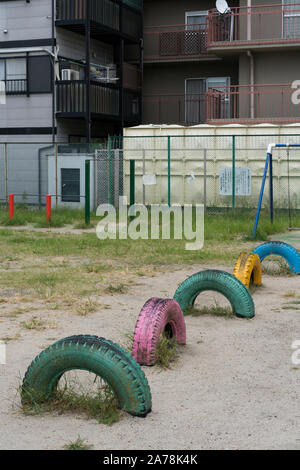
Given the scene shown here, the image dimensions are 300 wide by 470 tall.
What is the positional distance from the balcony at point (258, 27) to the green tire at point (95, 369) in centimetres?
2414

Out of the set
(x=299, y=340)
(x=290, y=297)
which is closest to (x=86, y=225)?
(x=290, y=297)

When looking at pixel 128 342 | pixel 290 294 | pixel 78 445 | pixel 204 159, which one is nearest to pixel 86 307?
pixel 128 342

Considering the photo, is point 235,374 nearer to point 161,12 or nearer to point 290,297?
point 290,297

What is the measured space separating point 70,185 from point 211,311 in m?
16.5

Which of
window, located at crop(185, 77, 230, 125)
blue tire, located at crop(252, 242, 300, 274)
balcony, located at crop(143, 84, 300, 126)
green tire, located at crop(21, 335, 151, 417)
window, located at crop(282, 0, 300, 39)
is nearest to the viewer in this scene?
green tire, located at crop(21, 335, 151, 417)

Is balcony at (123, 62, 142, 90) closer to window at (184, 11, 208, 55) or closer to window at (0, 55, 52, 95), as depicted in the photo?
window at (184, 11, 208, 55)

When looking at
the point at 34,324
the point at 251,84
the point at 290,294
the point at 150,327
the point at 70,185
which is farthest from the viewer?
the point at 251,84

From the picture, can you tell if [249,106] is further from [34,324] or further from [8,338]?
[8,338]

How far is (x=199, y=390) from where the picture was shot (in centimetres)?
657

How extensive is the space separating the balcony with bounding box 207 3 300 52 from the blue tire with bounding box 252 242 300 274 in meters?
17.5

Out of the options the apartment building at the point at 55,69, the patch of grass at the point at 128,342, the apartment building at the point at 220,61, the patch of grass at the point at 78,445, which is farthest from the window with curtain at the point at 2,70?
the patch of grass at the point at 78,445

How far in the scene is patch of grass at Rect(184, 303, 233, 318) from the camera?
9.49 metres

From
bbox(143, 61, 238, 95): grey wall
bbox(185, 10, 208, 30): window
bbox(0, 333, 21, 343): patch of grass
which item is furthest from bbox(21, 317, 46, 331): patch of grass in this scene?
bbox(185, 10, 208, 30): window
